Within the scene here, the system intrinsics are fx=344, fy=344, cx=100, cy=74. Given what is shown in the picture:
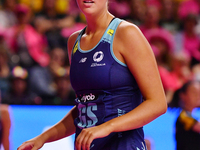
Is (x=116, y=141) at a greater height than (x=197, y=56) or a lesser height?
greater

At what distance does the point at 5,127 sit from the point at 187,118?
1.59m

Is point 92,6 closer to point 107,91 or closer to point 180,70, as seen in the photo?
point 107,91

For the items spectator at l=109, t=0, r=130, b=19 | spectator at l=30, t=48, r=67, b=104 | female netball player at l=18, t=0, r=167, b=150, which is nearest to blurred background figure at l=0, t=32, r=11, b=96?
spectator at l=30, t=48, r=67, b=104

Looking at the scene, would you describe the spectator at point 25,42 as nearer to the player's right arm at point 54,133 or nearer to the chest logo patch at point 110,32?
the player's right arm at point 54,133

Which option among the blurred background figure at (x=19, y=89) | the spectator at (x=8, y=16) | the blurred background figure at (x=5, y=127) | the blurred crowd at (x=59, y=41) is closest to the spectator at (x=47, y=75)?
the blurred crowd at (x=59, y=41)

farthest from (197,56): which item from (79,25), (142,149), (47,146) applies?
(142,149)

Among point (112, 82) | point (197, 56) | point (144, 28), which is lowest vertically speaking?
point (197, 56)

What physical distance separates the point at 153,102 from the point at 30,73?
12.8 ft

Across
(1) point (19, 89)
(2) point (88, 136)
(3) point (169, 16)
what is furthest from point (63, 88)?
(2) point (88, 136)

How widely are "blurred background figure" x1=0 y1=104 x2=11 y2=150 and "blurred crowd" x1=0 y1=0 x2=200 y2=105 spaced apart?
1.35 metres

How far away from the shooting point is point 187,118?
2.96 metres

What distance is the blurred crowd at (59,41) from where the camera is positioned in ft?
16.2

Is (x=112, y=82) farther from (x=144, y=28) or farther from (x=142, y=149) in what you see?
(x=144, y=28)

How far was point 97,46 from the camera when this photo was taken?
1.61 m
